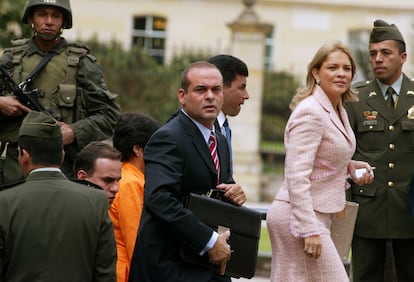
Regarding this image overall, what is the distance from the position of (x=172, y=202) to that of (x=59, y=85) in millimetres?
2198

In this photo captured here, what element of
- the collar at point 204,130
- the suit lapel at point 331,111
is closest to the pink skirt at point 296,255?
the suit lapel at point 331,111

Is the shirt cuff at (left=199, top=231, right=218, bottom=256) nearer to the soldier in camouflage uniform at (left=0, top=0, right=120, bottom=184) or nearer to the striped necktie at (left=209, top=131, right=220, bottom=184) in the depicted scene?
the striped necktie at (left=209, top=131, right=220, bottom=184)

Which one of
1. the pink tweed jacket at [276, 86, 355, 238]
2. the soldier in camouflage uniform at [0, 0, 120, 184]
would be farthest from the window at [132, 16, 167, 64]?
the pink tweed jacket at [276, 86, 355, 238]

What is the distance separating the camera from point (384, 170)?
28.3 feet

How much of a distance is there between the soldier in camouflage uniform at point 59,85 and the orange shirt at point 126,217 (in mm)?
1092

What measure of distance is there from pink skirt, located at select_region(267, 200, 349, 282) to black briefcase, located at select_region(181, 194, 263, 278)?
0.45 metres

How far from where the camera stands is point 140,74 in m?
23.5

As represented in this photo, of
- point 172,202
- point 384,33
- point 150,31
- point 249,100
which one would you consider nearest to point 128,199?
point 172,202

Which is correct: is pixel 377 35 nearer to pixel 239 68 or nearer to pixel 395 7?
pixel 239 68

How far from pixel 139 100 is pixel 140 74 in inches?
25.3

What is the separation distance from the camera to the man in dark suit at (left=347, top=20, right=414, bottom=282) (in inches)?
337

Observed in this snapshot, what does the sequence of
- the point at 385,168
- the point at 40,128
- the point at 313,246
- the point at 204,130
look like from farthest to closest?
the point at 385,168
the point at 313,246
the point at 204,130
the point at 40,128

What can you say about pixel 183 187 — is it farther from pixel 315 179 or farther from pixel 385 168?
pixel 385 168

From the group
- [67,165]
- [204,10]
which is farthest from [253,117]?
[67,165]
